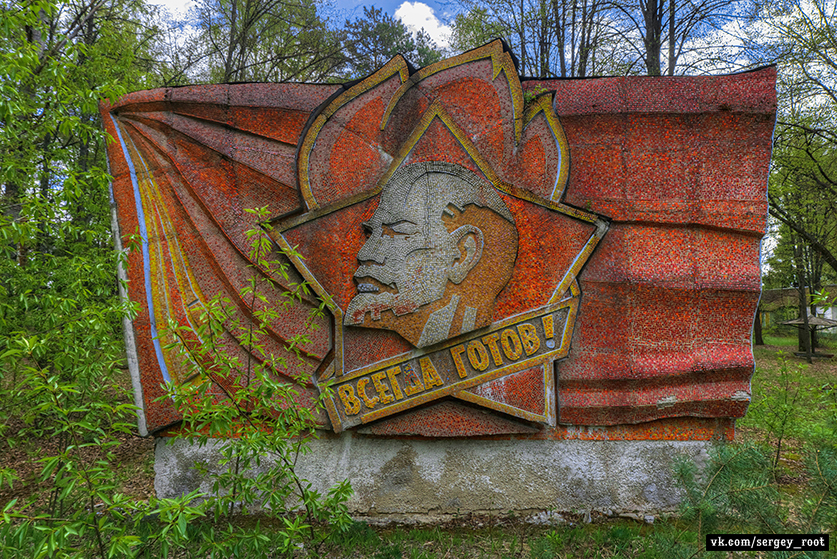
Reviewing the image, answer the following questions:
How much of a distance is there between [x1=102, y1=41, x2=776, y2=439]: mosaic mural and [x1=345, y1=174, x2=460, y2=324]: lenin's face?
2cm

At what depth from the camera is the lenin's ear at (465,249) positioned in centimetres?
335

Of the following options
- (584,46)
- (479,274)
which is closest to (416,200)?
(479,274)

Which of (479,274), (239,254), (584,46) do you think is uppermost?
(584,46)

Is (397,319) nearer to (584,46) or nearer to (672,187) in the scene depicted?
(672,187)

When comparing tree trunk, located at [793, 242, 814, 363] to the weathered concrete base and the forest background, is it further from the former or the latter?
the weathered concrete base

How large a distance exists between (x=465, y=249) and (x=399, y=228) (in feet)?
1.80

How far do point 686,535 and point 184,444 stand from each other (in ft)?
11.7

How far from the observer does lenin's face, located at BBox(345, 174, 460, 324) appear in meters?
3.31

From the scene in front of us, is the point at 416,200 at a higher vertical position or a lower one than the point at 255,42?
lower

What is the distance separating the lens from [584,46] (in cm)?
786

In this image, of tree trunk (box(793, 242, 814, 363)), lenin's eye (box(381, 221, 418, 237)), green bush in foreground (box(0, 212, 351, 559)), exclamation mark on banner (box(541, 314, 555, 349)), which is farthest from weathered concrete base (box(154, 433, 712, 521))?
tree trunk (box(793, 242, 814, 363))

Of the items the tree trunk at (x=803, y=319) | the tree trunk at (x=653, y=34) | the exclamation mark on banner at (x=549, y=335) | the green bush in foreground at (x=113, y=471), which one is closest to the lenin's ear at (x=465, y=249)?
the exclamation mark on banner at (x=549, y=335)

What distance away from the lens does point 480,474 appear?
3.44 meters

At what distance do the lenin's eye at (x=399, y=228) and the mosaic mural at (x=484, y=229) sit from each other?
0.4 inches
